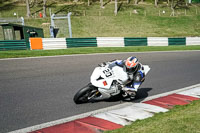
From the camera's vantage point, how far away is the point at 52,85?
8.05m

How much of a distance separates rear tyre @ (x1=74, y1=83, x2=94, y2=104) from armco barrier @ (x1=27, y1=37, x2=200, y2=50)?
43.0ft

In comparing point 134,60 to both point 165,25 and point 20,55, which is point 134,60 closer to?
point 20,55

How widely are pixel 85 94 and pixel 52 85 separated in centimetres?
248

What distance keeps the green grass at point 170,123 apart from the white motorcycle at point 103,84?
54.7 inches

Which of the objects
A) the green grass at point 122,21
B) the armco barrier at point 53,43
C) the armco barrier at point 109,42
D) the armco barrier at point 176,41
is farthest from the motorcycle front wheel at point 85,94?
the green grass at point 122,21

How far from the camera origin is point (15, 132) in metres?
4.52

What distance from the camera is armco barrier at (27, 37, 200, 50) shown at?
18.2 meters

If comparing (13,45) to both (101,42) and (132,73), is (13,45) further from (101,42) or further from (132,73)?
(132,73)

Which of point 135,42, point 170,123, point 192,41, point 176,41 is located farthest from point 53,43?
point 192,41

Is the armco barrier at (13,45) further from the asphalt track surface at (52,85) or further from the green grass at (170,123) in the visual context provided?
the green grass at (170,123)

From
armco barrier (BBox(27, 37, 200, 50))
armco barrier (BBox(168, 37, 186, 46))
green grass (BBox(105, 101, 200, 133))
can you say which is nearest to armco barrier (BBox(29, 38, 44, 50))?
armco barrier (BBox(27, 37, 200, 50))

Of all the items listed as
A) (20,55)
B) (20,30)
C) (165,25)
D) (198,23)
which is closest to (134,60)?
(20,55)

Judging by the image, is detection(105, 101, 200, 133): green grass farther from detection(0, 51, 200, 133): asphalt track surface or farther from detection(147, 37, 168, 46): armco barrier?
detection(147, 37, 168, 46): armco barrier

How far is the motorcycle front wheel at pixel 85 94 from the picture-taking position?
5.91 meters
